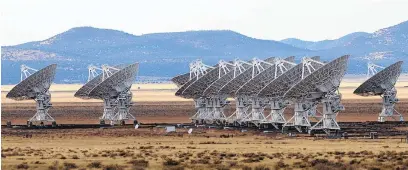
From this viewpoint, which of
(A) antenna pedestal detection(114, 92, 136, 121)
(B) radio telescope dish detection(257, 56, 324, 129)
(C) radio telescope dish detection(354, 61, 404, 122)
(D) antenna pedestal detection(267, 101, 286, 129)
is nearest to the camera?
(B) radio telescope dish detection(257, 56, 324, 129)

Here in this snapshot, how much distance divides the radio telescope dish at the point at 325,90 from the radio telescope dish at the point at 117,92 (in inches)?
1254

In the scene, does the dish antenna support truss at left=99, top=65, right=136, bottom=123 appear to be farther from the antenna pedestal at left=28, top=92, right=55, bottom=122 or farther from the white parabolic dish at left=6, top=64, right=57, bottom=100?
the white parabolic dish at left=6, top=64, right=57, bottom=100

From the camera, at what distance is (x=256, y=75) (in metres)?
114

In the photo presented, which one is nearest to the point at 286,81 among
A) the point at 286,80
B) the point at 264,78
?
the point at 286,80

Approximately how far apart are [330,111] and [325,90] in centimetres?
271

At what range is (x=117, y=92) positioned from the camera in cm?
12900

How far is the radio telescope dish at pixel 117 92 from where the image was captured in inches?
4953

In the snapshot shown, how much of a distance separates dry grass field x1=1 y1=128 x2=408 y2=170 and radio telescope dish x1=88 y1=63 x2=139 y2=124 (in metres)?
24.1

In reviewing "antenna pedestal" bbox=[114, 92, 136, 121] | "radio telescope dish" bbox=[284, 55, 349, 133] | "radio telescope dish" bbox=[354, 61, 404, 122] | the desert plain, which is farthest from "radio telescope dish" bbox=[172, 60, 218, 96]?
"radio telescope dish" bbox=[284, 55, 349, 133]

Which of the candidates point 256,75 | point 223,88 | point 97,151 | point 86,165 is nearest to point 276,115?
point 256,75

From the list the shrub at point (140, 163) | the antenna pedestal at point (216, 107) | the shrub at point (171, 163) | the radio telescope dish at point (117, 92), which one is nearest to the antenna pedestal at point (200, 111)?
the antenna pedestal at point (216, 107)

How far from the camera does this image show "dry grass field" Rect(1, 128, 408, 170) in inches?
2240

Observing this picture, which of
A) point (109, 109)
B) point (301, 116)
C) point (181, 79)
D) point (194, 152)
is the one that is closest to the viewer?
point (194, 152)

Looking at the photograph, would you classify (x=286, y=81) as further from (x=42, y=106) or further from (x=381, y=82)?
(x=42, y=106)
